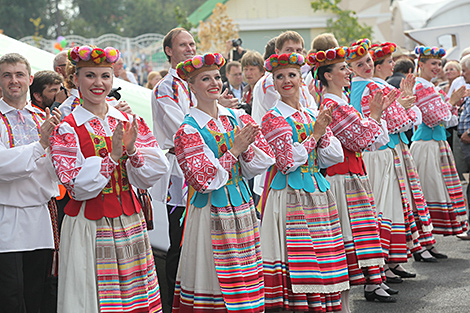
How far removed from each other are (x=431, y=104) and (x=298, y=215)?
2919mm

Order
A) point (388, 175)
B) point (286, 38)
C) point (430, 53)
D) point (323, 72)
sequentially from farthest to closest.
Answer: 1. point (430, 53)
2. point (388, 175)
3. point (286, 38)
4. point (323, 72)

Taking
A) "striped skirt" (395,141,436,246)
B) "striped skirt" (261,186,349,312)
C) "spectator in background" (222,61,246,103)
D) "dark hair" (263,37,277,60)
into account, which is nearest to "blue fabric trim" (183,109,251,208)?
"striped skirt" (261,186,349,312)

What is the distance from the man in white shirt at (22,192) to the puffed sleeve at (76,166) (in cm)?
16

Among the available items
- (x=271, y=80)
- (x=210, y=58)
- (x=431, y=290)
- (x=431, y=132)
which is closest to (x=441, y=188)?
(x=431, y=132)

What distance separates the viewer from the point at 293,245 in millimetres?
4652

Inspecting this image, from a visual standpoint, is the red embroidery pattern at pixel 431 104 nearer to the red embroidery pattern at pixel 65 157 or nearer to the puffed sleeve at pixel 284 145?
the puffed sleeve at pixel 284 145

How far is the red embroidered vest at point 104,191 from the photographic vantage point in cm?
378

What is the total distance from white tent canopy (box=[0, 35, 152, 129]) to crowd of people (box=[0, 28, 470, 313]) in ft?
3.56

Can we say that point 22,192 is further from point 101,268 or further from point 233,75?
point 233,75

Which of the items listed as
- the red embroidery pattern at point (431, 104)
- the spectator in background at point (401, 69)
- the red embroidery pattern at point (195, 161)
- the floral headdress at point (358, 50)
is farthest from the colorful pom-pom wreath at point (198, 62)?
the spectator in background at point (401, 69)

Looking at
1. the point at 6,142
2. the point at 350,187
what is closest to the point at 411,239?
the point at 350,187

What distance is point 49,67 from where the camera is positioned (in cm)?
670

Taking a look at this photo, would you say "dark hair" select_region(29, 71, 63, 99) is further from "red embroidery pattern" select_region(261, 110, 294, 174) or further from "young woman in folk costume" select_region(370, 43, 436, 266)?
"young woman in folk costume" select_region(370, 43, 436, 266)

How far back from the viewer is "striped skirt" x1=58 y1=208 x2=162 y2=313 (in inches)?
147
